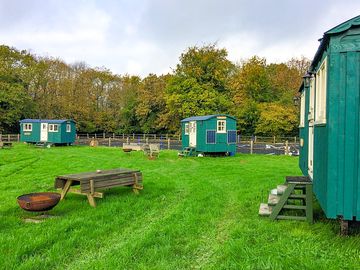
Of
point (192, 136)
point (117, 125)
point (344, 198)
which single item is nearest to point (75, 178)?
point (344, 198)

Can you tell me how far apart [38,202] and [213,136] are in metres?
16.3

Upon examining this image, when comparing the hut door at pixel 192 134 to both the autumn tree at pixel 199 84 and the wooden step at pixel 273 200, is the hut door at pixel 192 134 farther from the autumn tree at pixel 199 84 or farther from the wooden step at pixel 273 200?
the autumn tree at pixel 199 84

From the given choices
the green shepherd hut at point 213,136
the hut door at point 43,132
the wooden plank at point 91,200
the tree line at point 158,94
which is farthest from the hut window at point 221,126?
the hut door at point 43,132

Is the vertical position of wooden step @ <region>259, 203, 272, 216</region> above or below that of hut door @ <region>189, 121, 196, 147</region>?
below

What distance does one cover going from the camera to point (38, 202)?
5.88 meters

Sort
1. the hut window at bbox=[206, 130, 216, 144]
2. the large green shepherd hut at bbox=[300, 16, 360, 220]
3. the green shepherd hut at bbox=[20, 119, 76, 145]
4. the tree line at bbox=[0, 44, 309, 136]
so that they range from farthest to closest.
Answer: the tree line at bbox=[0, 44, 309, 136] < the green shepherd hut at bbox=[20, 119, 76, 145] < the hut window at bbox=[206, 130, 216, 144] < the large green shepherd hut at bbox=[300, 16, 360, 220]

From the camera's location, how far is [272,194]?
23.5 ft

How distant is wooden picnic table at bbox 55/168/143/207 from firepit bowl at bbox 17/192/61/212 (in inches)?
38.6

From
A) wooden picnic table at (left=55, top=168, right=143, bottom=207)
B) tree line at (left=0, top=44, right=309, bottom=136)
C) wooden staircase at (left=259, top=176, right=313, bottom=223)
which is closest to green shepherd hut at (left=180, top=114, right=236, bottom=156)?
wooden picnic table at (left=55, top=168, right=143, bottom=207)

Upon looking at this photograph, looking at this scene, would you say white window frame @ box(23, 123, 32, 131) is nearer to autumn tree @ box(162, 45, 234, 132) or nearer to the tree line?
the tree line

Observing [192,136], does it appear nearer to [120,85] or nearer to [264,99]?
[264,99]

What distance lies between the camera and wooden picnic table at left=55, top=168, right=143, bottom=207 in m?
7.25

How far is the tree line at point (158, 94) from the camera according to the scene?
3995cm

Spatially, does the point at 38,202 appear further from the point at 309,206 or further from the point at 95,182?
the point at 309,206
